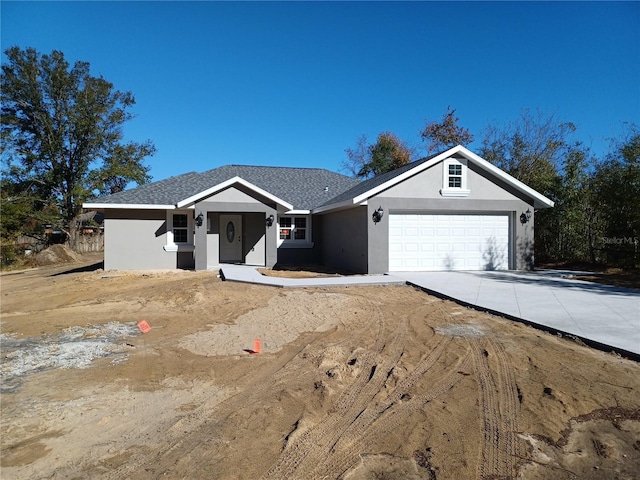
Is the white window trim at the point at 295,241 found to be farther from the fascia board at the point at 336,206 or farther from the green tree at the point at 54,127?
the green tree at the point at 54,127

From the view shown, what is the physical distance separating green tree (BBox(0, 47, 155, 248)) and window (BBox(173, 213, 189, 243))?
58.6ft

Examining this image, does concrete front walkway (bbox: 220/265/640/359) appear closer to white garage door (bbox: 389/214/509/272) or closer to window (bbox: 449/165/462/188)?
white garage door (bbox: 389/214/509/272)

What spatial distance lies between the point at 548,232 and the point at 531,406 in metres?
16.6

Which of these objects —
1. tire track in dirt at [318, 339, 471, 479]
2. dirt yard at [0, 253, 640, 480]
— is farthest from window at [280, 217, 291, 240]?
tire track in dirt at [318, 339, 471, 479]

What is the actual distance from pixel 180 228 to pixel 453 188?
36.4 feet

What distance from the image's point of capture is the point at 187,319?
8633 mm

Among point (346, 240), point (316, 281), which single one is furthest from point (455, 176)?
point (316, 281)

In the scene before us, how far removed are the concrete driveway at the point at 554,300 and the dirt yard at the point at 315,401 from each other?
0.54 meters

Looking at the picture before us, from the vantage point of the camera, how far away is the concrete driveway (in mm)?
6730

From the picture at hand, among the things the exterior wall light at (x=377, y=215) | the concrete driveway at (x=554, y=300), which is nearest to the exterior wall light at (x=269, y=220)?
Result: the exterior wall light at (x=377, y=215)

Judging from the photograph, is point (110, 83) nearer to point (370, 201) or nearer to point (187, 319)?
point (370, 201)

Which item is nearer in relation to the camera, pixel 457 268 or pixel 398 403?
pixel 398 403

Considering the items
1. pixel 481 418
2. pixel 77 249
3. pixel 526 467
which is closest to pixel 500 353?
pixel 481 418

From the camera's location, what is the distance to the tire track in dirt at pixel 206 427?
10.8 feet
